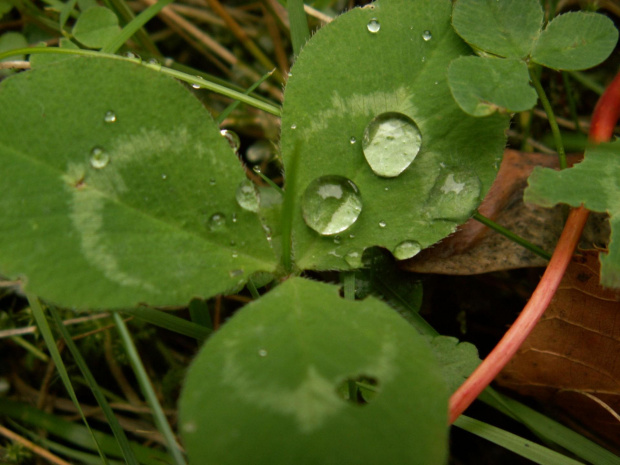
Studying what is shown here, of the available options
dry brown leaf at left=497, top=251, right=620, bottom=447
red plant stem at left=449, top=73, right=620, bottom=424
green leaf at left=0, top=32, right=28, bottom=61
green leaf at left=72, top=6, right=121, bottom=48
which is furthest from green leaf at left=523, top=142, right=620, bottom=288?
green leaf at left=0, top=32, right=28, bottom=61

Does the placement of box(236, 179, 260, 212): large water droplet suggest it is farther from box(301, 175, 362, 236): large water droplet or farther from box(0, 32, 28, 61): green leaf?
box(0, 32, 28, 61): green leaf

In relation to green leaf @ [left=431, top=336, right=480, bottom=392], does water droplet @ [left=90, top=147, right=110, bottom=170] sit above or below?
above

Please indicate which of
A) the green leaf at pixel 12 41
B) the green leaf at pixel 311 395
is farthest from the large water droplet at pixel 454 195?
the green leaf at pixel 12 41

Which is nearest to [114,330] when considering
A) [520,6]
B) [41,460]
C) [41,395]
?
[41,395]

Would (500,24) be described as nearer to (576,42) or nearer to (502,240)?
(576,42)

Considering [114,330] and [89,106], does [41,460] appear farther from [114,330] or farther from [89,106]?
[89,106]

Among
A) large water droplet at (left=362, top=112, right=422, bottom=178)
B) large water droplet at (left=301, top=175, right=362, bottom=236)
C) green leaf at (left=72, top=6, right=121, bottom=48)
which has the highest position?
green leaf at (left=72, top=6, right=121, bottom=48)

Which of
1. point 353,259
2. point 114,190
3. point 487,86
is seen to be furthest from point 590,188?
point 114,190
